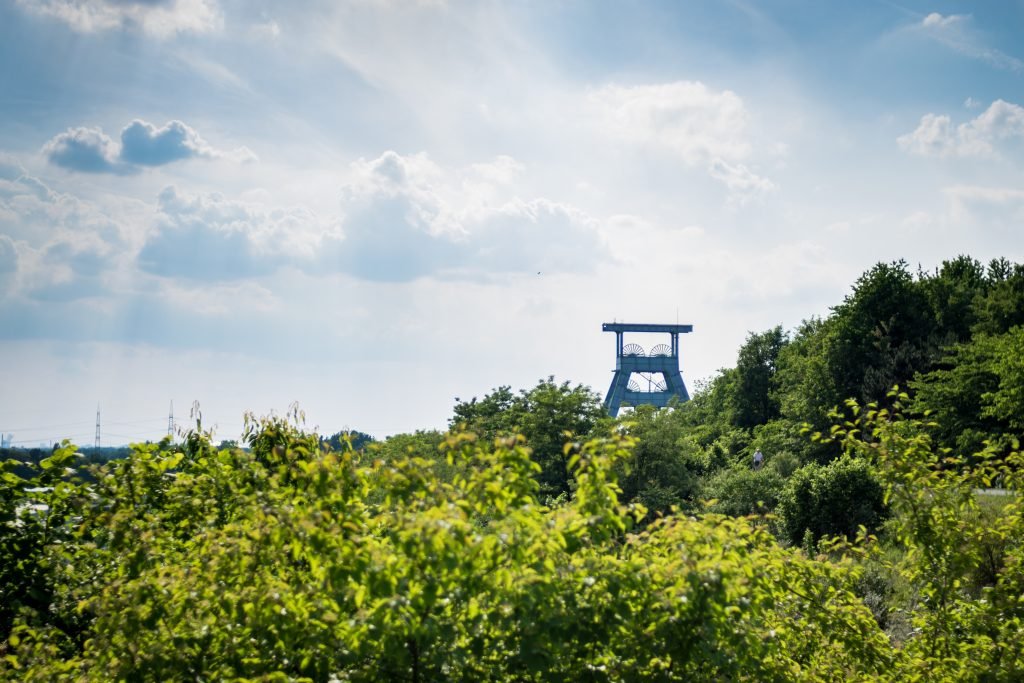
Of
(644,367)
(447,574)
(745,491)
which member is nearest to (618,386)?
(644,367)

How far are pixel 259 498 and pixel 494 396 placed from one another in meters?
37.5

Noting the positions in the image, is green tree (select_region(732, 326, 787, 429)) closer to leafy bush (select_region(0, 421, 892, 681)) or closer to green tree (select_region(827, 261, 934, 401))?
green tree (select_region(827, 261, 934, 401))

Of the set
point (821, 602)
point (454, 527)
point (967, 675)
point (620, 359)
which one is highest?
point (620, 359)

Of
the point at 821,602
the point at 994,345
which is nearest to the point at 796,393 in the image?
the point at 994,345

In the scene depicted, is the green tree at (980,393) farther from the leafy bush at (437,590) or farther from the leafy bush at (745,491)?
the leafy bush at (437,590)

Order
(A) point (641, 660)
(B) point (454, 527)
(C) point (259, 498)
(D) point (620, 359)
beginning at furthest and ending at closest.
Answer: (D) point (620, 359) < (C) point (259, 498) < (A) point (641, 660) < (B) point (454, 527)

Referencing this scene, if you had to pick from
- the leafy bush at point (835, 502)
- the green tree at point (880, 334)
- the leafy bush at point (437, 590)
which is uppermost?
the green tree at point (880, 334)

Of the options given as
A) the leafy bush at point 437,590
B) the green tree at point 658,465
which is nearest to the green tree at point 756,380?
the green tree at point 658,465

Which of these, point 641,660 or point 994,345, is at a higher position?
point 994,345

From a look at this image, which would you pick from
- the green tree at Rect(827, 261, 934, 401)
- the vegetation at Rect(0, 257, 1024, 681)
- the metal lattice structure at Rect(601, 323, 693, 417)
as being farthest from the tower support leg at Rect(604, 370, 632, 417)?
the vegetation at Rect(0, 257, 1024, 681)

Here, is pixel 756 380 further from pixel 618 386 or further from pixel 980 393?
pixel 618 386

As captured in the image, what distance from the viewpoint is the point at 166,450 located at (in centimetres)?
800

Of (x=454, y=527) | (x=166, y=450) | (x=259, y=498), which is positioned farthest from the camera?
(x=166, y=450)

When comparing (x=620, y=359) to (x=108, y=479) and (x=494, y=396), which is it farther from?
(x=108, y=479)
